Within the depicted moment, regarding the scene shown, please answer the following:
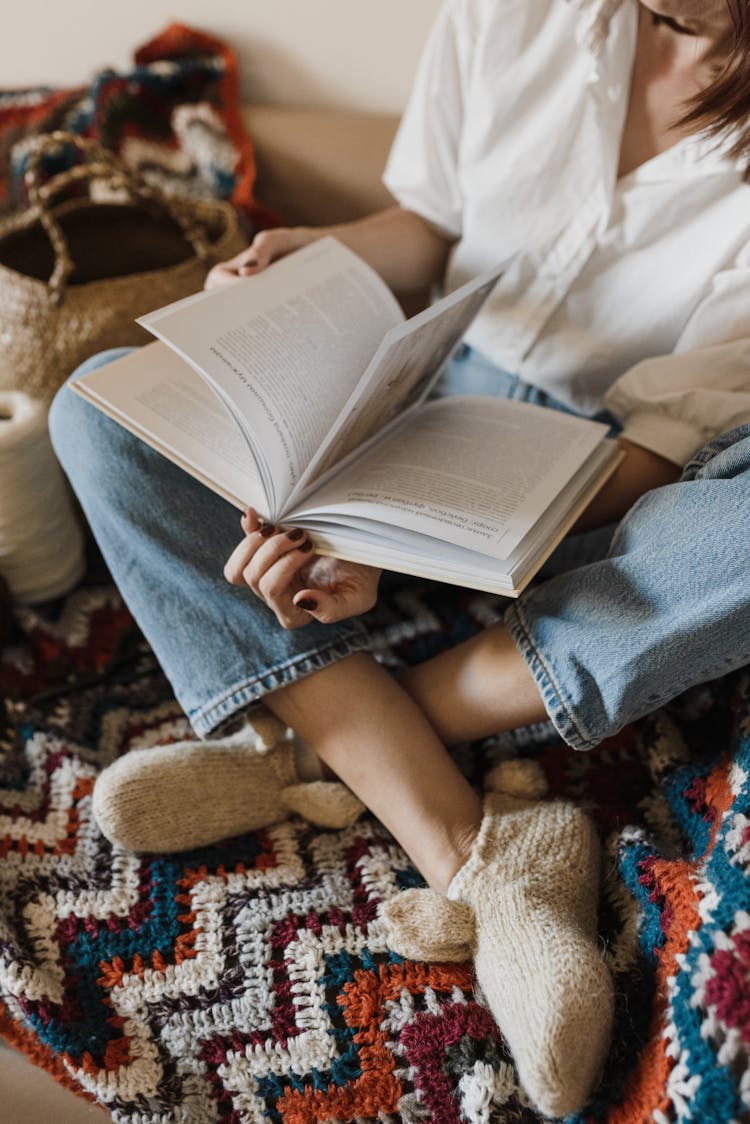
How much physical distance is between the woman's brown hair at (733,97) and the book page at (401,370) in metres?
0.20

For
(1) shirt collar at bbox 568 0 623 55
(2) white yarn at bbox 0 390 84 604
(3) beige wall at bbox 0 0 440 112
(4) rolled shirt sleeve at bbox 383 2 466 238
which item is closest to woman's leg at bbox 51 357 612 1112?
(2) white yarn at bbox 0 390 84 604

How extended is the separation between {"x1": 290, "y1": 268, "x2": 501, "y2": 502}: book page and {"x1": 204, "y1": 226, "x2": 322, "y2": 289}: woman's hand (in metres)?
0.16

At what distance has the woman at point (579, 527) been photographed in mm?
648

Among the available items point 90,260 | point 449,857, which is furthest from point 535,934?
point 90,260

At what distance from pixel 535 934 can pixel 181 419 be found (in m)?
0.44

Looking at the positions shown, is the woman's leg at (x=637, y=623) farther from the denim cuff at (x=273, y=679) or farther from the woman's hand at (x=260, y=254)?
the woman's hand at (x=260, y=254)

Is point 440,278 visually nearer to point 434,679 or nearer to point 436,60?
point 436,60

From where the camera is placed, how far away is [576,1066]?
57 cm

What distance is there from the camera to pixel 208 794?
748 millimetres

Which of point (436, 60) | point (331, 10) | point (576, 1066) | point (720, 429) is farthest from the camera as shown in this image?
point (331, 10)

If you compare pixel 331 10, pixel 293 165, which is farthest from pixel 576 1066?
pixel 331 10

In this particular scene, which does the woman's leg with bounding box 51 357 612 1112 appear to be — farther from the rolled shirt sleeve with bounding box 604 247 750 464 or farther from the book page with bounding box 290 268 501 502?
the rolled shirt sleeve with bounding box 604 247 750 464

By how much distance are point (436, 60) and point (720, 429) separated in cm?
44

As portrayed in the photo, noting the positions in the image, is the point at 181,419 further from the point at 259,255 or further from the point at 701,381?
the point at 701,381
